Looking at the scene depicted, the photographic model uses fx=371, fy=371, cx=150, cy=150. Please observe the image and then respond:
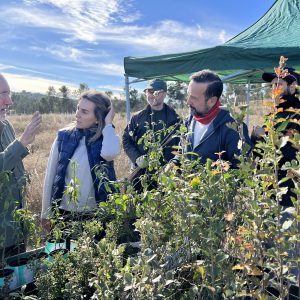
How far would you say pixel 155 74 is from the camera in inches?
169

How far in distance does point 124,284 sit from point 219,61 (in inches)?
124

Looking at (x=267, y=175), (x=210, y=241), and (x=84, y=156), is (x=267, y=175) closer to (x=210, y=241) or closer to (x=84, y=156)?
(x=210, y=241)

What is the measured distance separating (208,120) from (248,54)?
1663 millimetres

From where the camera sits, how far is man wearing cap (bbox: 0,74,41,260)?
147cm

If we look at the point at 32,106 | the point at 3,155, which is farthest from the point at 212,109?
the point at 32,106

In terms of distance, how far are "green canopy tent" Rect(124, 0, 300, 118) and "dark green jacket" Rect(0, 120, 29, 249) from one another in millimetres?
2319

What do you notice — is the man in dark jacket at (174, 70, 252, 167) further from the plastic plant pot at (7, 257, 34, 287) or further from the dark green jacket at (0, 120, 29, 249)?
the plastic plant pot at (7, 257, 34, 287)

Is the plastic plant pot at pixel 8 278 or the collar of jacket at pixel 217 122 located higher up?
the collar of jacket at pixel 217 122

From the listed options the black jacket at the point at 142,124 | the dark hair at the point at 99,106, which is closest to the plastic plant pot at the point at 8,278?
the dark hair at the point at 99,106

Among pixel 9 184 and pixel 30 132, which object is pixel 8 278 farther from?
pixel 30 132

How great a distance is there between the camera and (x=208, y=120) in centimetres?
221

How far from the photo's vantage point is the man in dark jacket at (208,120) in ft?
6.98

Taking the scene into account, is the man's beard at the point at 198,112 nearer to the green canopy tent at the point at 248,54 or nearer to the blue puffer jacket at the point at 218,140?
the blue puffer jacket at the point at 218,140

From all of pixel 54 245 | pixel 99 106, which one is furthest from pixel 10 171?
pixel 99 106
